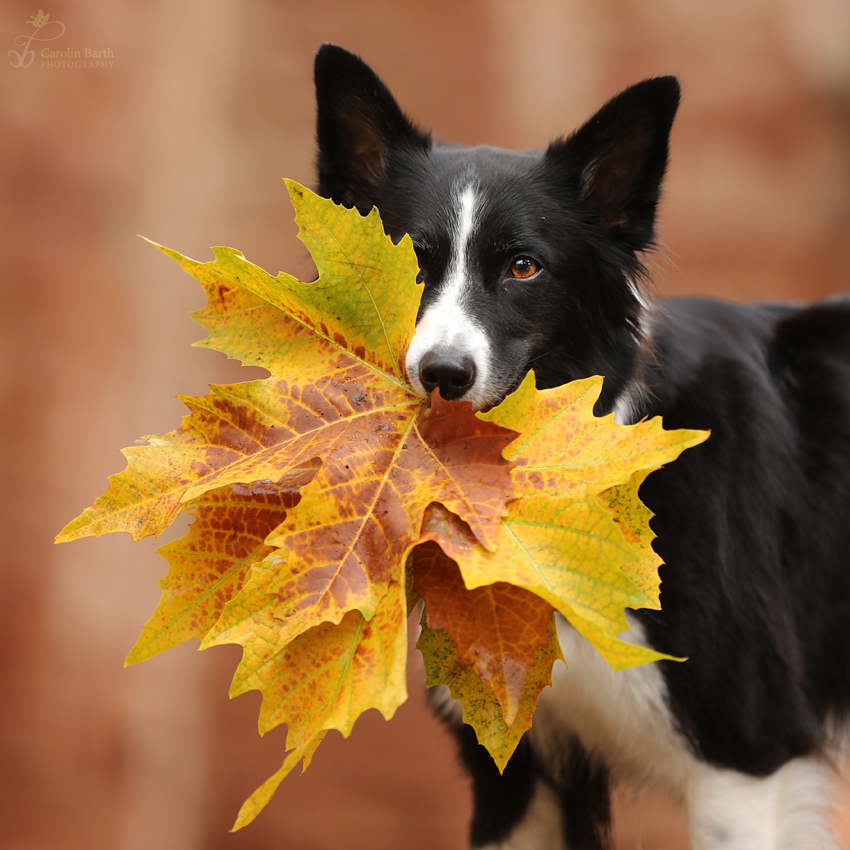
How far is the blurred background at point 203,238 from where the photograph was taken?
4016mm

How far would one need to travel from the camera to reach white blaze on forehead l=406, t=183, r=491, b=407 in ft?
4.55

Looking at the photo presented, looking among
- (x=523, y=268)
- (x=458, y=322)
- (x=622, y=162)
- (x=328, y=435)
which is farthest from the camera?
(x=622, y=162)

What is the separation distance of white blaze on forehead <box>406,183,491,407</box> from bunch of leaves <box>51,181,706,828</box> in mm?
134

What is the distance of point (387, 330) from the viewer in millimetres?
1172

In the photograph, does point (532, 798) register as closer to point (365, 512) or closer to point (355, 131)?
point (365, 512)

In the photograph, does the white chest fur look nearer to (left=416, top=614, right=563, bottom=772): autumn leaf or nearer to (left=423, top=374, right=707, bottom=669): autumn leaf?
(left=416, top=614, right=563, bottom=772): autumn leaf

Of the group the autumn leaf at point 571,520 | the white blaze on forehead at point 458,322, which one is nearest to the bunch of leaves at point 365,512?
the autumn leaf at point 571,520

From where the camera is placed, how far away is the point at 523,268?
1.81 m

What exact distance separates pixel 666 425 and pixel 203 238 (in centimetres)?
362

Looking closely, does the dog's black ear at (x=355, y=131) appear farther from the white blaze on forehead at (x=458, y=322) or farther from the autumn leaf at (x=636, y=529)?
the autumn leaf at (x=636, y=529)

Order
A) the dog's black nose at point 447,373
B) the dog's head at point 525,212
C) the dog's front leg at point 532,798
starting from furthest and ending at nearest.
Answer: the dog's front leg at point 532,798, the dog's head at point 525,212, the dog's black nose at point 447,373

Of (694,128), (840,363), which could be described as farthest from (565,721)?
(694,128)

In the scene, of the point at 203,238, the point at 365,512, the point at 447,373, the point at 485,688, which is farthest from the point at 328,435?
the point at 203,238

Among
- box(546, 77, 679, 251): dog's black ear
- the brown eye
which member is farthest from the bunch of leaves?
box(546, 77, 679, 251): dog's black ear
